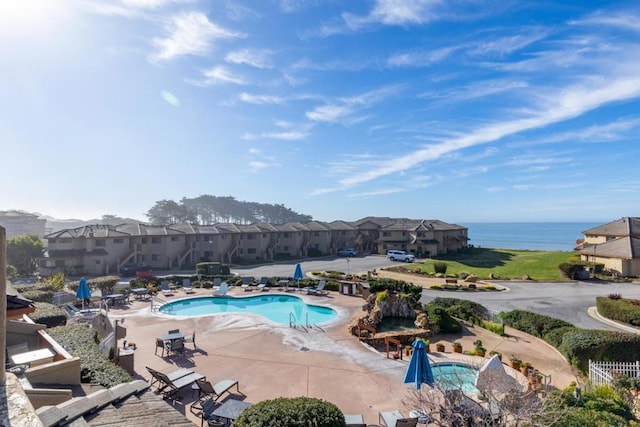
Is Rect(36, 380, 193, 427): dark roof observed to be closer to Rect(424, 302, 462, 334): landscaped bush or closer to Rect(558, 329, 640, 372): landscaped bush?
Rect(424, 302, 462, 334): landscaped bush

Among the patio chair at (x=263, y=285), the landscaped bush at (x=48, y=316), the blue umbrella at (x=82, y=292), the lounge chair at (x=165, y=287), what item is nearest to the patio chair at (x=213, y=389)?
the landscaped bush at (x=48, y=316)

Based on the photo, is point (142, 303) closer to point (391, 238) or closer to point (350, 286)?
point (350, 286)

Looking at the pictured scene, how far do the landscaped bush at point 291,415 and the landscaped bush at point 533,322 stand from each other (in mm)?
16228

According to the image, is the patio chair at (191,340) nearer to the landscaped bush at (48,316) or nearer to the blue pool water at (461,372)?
the landscaped bush at (48,316)

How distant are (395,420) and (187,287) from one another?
2637 centimetres

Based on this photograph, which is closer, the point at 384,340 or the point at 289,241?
the point at 384,340

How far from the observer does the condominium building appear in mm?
40500

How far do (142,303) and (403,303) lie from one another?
19.8 m

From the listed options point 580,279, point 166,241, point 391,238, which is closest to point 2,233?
point 166,241

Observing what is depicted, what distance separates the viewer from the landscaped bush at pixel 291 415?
764 cm

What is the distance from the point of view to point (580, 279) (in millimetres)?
36688

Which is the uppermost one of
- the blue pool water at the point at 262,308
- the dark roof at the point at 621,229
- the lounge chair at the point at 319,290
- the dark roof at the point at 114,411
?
the dark roof at the point at 621,229

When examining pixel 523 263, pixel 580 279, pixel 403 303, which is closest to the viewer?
pixel 403 303

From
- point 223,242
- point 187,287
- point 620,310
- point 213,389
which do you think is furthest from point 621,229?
point 223,242
